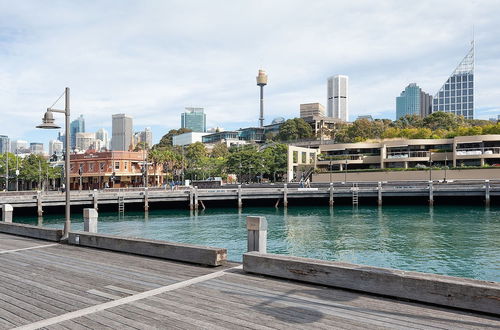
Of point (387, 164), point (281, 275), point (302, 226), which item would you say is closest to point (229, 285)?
point (281, 275)

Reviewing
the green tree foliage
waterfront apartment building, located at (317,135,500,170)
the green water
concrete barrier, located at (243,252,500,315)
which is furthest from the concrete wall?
concrete barrier, located at (243,252,500,315)

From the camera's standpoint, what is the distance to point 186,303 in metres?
7.63

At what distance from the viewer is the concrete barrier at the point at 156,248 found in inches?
413

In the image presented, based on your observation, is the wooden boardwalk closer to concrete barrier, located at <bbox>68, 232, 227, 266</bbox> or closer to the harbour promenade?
concrete barrier, located at <bbox>68, 232, 227, 266</bbox>

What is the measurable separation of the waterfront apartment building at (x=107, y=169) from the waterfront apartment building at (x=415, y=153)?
4438 cm

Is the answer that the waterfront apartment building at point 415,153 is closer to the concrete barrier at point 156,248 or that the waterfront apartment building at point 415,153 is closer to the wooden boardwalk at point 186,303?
the concrete barrier at point 156,248

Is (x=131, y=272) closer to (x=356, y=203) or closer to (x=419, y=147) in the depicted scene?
(x=356, y=203)

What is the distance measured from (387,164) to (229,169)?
42.0 metres

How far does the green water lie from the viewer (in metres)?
21.6

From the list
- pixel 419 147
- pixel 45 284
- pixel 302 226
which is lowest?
pixel 302 226

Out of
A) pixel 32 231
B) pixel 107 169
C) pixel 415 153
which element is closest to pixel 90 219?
pixel 32 231

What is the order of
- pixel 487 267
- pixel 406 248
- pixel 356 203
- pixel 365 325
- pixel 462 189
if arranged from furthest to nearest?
pixel 356 203 → pixel 462 189 → pixel 406 248 → pixel 487 267 → pixel 365 325

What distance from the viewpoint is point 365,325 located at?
6375 millimetres

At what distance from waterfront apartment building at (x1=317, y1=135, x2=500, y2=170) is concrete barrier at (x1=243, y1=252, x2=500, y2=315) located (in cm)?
7588
